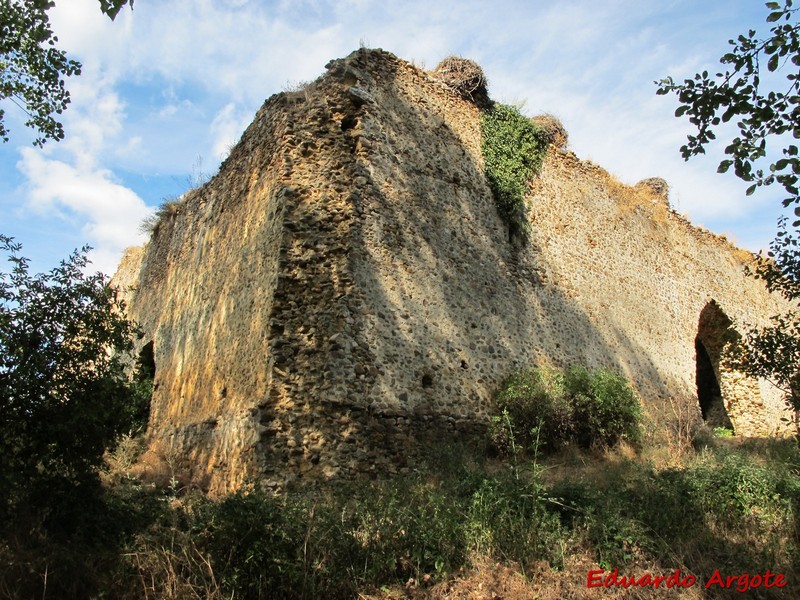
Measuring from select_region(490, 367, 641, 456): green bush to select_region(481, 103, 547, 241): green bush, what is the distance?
3.39m

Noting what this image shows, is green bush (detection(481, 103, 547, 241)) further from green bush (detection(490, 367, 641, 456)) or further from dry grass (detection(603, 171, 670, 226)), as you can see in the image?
green bush (detection(490, 367, 641, 456))

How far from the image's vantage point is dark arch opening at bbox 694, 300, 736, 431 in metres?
18.0

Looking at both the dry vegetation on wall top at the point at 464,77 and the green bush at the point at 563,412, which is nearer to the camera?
the green bush at the point at 563,412

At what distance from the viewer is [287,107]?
420 inches

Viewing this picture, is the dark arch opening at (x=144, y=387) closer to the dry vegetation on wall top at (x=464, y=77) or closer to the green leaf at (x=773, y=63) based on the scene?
the dry vegetation on wall top at (x=464, y=77)

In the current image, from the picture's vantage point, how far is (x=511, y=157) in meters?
13.3

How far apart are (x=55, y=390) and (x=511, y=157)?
33.0 ft

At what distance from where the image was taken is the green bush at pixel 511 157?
12625 mm

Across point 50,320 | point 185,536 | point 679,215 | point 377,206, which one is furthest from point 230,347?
point 679,215

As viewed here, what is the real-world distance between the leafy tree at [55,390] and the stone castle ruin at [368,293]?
2332 mm
